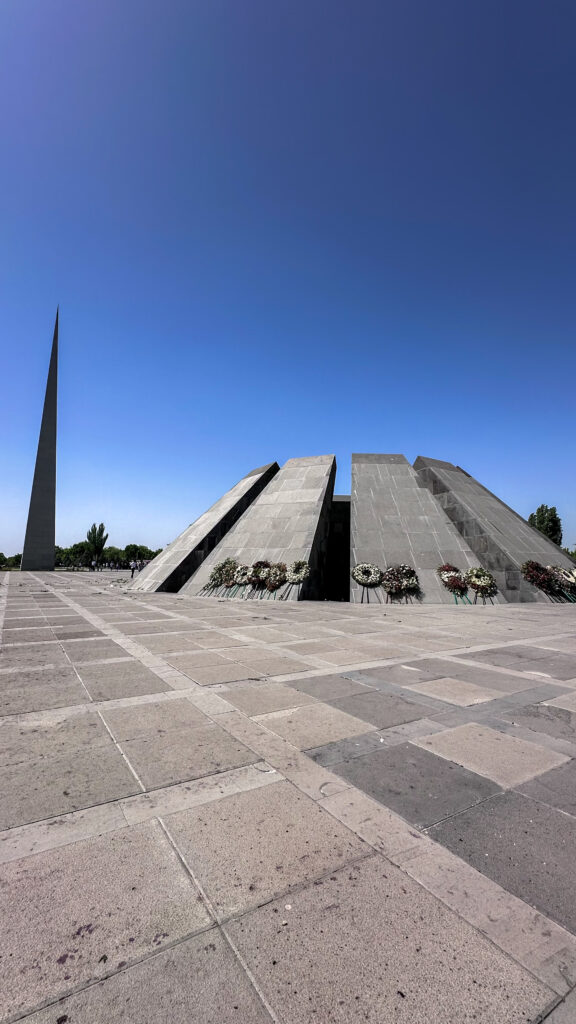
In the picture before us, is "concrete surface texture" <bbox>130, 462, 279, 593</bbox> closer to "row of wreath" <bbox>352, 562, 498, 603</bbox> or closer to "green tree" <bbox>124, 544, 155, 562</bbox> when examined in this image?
"row of wreath" <bbox>352, 562, 498, 603</bbox>

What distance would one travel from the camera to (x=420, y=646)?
978 cm

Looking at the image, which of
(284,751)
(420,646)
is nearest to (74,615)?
(420,646)

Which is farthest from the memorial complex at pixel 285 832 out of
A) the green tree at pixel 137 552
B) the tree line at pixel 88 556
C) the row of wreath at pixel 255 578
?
the green tree at pixel 137 552

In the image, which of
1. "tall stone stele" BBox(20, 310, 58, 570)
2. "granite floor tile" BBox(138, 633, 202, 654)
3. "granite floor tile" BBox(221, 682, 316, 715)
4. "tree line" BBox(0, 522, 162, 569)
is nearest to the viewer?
"granite floor tile" BBox(221, 682, 316, 715)

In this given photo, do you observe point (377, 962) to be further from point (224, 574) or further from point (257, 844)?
point (224, 574)

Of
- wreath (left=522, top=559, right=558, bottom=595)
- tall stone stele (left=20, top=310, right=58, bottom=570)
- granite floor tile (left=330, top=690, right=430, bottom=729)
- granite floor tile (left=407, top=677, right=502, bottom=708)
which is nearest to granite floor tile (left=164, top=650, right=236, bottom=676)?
granite floor tile (left=330, top=690, right=430, bottom=729)

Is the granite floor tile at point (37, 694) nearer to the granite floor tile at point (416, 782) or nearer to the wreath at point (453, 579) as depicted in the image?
the granite floor tile at point (416, 782)

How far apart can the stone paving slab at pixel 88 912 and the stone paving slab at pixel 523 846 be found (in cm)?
185

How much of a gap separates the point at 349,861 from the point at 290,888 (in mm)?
464

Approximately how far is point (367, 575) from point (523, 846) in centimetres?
1696

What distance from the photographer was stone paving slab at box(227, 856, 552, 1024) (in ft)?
6.33

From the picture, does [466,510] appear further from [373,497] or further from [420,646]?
[420,646]

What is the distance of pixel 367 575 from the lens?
1994 cm

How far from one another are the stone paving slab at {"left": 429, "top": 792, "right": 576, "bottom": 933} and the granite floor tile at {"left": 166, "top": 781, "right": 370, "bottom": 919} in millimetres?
766
